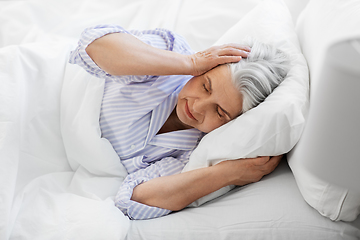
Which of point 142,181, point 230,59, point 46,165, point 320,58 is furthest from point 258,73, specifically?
point 46,165

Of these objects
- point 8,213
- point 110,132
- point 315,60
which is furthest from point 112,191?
point 315,60

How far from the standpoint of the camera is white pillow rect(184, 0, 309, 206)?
943 mm

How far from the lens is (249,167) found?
3.34ft

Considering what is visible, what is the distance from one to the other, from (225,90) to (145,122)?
358 millimetres

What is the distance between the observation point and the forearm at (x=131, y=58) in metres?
1.08

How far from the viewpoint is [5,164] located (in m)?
1.00

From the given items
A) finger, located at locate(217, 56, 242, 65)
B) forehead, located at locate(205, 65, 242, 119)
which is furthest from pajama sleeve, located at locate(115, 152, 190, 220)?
finger, located at locate(217, 56, 242, 65)

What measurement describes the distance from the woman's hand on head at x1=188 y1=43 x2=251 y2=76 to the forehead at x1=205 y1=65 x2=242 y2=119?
0.03m

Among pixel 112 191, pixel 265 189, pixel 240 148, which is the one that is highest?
pixel 240 148

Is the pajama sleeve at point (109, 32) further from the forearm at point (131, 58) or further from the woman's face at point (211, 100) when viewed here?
the woman's face at point (211, 100)

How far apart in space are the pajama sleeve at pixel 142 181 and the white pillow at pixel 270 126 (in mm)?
89

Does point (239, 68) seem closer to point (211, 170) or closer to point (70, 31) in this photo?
point (211, 170)

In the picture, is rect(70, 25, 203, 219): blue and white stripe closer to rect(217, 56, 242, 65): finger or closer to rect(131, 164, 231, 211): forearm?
rect(131, 164, 231, 211): forearm

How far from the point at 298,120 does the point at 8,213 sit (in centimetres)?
85
